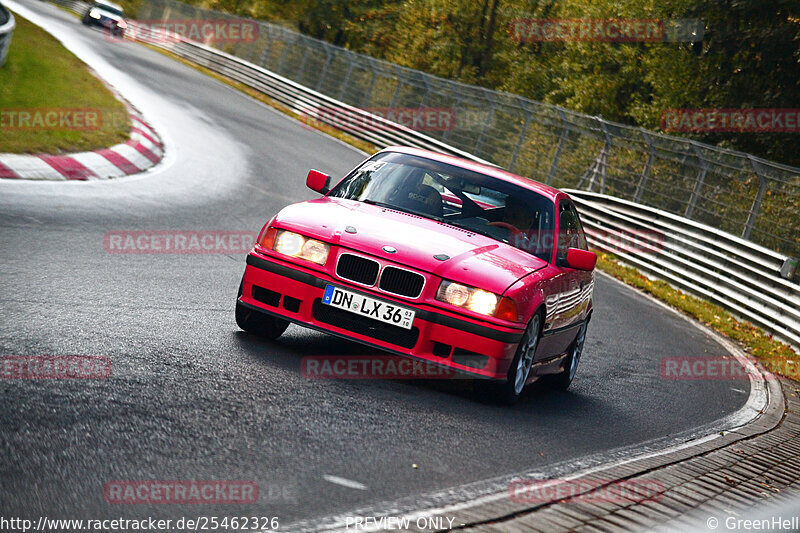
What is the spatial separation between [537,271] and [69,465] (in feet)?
12.8

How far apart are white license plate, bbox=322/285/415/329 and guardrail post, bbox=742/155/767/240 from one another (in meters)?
11.8

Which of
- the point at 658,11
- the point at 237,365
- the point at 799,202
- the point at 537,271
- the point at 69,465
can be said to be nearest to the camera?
the point at 69,465

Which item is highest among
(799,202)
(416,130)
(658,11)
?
(658,11)

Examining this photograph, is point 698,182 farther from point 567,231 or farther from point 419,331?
point 419,331

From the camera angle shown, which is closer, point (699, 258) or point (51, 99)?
point (51, 99)

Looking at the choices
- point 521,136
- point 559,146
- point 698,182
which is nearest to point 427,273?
point 698,182

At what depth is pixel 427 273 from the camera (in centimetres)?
656

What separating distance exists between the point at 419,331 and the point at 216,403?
1593mm

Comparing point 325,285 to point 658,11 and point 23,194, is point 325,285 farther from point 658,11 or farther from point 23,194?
point 658,11

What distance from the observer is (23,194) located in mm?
10867

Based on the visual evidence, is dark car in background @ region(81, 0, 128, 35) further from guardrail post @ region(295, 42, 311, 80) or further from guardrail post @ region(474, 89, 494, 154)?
guardrail post @ region(474, 89, 494, 154)

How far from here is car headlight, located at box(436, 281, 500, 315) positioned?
21.6 feet

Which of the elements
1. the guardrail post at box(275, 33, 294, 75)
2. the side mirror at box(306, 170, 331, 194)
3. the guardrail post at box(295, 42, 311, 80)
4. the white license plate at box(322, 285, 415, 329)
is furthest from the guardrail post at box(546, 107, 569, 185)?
the white license plate at box(322, 285, 415, 329)

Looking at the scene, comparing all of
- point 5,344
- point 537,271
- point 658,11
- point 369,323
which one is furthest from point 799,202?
point 658,11
